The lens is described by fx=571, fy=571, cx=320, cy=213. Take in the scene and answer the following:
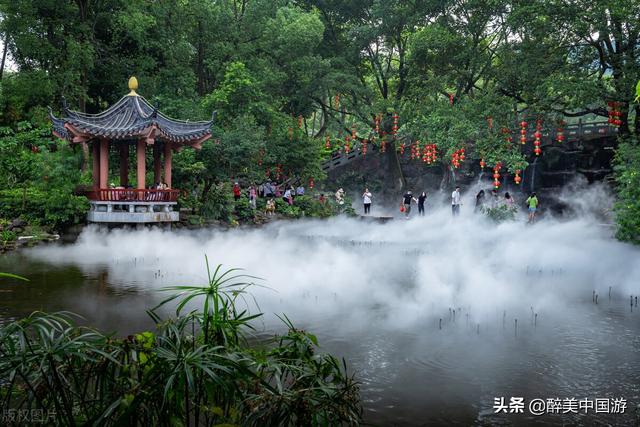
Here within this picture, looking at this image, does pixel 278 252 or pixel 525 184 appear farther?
pixel 525 184

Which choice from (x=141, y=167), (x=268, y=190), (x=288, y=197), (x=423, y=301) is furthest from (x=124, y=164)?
(x=423, y=301)

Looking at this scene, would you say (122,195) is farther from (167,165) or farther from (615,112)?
(615,112)

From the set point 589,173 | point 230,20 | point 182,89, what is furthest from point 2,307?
point 589,173

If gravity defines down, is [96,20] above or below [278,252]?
above

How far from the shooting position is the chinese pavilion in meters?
20.1

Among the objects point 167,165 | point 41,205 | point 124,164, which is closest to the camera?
point 41,205

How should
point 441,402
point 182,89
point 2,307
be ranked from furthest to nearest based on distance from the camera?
point 182,89
point 2,307
point 441,402

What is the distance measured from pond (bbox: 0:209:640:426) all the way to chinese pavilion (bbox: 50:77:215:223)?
77 centimetres

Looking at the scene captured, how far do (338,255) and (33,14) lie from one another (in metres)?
17.4

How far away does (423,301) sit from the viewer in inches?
431

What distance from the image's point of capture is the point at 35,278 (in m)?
12.4

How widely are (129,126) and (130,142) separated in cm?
159

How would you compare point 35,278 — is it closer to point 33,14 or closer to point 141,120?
point 141,120

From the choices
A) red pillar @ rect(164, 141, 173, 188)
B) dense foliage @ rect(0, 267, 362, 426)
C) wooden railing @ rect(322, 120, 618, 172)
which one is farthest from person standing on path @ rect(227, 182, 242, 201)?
dense foliage @ rect(0, 267, 362, 426)
